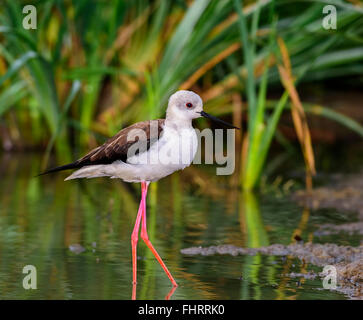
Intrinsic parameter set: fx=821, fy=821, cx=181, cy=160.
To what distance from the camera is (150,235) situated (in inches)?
257

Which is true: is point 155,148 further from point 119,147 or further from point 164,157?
point 119,147

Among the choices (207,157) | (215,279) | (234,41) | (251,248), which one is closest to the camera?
(215,279)

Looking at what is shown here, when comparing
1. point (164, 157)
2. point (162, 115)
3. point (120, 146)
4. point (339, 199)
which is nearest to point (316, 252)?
point (164, 157)

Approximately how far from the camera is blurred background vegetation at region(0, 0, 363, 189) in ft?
27.2

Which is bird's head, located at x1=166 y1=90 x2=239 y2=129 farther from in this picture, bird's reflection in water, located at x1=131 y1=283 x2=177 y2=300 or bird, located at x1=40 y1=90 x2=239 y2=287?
bird's reflection in water, located at x1=131 y1=283 x2=177 y2=300

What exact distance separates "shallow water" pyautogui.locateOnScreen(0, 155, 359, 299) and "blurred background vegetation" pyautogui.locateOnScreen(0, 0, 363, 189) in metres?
0.64

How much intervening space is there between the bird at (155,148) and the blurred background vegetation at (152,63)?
270 centimetres

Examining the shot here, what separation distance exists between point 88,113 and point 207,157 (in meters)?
1.72

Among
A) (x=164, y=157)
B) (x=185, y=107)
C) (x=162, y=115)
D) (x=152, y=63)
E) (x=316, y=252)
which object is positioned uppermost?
(x=152, y=63)

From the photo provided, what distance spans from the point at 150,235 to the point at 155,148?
149cm

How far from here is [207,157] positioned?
36.8ft

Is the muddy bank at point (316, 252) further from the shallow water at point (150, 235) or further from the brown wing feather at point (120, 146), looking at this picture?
the brown wing feather at point (120, 146)
